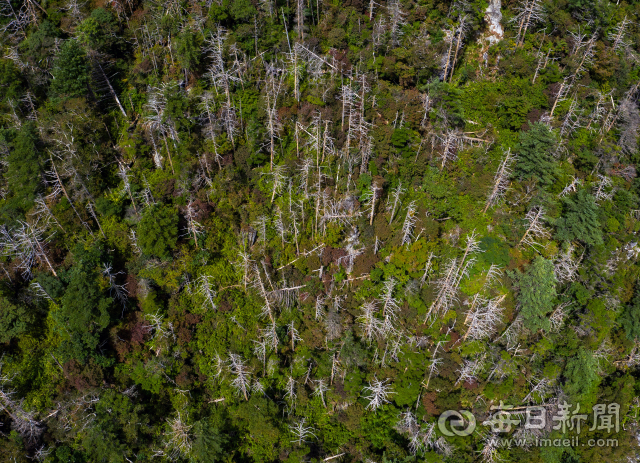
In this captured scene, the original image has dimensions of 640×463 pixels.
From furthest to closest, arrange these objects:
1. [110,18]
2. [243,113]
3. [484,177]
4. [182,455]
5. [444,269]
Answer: [110,18], [243,113], [484,177], [444,269], [182,455]

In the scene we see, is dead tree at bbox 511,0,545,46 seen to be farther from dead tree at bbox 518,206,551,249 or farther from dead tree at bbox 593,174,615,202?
dead tree at bbox 518,206,551,249

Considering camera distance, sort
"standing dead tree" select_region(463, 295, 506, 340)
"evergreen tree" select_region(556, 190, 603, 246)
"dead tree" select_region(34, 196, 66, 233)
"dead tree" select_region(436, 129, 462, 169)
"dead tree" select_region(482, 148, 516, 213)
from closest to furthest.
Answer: "standing dead tree" select_region(463, 295, 506, 340)
"dead tree" select_region(482, 148, 516, 213)
"evergreen tree" select_region(556, 190, 603, 246)
"dead tree" select_region(34, 196, 66, 233)
"dead tree" select_region(436, 129, 462, 169)

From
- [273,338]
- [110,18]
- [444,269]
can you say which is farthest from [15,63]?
[444,269]

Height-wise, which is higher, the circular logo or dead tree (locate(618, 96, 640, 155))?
dead tree (locate(618, 96, 640, 155))

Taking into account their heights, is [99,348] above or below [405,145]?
below

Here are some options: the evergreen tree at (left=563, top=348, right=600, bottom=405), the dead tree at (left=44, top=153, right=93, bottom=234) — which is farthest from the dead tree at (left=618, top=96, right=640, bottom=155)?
the dead tree at (left=44, top=153, right=93, bottom=234)

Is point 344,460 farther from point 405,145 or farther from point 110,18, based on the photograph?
point 110,18

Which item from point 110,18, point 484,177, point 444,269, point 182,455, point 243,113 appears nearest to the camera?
point 182,455

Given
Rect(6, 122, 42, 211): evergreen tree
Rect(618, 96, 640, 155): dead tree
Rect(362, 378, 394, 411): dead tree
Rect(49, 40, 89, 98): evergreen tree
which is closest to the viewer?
Rect(362, 378, 394, 411): dead tree
